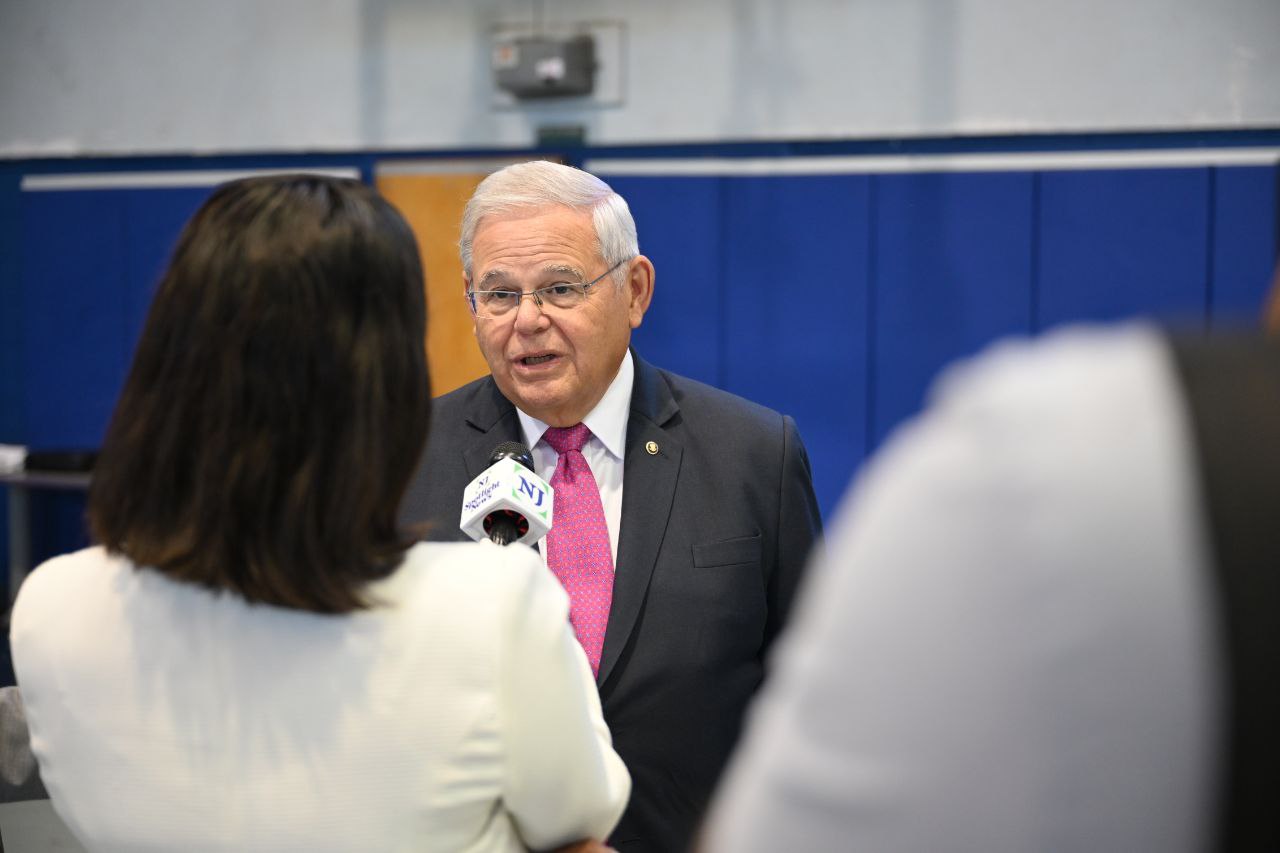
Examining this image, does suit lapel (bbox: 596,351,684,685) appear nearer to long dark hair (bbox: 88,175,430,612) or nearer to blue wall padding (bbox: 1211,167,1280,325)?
long dark hair (bbox: 88,175,430,612)

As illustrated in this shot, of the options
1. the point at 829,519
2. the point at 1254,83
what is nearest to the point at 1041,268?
the point at 1254,83

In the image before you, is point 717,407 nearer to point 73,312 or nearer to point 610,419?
point 610,419

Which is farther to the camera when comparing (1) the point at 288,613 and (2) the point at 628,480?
(2) the point at 628,480

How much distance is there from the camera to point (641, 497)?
2.11 meters

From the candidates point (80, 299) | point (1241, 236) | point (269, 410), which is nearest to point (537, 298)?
point (269, 410)

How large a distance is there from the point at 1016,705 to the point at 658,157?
5.47 meters

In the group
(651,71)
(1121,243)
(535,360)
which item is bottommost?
(535,360)

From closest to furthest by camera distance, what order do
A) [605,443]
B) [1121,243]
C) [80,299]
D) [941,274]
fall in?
[605,443]
[1121,243]
[941,274]
[80,299]

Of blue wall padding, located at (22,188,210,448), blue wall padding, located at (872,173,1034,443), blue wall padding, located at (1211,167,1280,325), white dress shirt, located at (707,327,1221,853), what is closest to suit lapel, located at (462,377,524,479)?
white dress shirt, located at (707,327,1221,853)

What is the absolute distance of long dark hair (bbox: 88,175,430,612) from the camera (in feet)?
3.49

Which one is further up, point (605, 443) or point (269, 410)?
point (269, 410)

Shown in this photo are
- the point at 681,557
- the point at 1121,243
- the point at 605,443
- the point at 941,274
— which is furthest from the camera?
the point at 941,274

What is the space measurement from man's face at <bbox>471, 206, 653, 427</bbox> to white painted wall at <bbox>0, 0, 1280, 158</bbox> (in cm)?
353

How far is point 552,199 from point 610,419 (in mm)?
439
